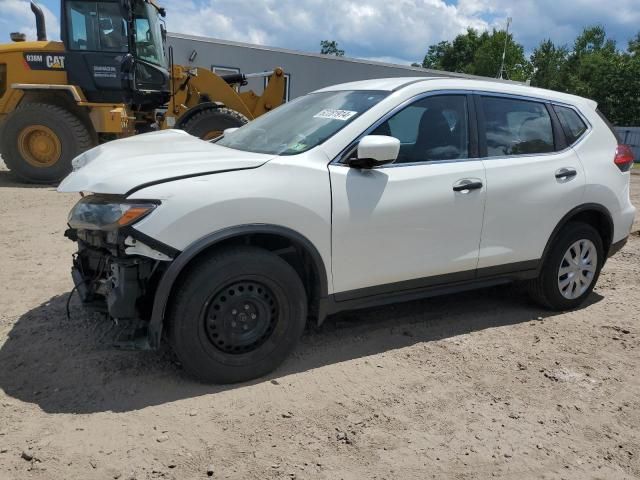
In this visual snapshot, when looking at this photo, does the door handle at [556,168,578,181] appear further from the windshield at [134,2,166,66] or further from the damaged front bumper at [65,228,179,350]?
the windshield at [134,2,166,66]

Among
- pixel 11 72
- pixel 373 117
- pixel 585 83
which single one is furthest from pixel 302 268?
pixel 585 83

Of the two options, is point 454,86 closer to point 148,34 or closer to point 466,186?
point 466,186

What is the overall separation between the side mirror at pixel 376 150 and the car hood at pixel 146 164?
1.84 ft

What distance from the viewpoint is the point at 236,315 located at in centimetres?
312

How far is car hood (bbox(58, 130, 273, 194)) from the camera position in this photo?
2.95 meters

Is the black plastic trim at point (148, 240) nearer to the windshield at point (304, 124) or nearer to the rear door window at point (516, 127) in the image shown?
the windshield at point (304, 124)

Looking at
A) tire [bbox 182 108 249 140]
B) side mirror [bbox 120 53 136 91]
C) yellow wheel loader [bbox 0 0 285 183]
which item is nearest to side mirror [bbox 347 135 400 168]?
tire [bbox 182 108 249 140]

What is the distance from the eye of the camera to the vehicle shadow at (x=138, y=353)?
3064 mm

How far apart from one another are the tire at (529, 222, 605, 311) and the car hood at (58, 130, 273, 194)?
8.45ft

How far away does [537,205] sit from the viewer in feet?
13.5

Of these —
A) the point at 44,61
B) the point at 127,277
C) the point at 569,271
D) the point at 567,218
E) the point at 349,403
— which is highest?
the point at 44,61

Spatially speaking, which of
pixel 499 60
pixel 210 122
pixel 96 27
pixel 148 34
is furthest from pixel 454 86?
pixel 499 60

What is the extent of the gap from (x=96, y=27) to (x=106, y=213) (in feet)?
26.5

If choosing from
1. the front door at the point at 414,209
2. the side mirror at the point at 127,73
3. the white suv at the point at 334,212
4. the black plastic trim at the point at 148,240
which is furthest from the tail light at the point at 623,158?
the side mirror at the point at 127,73
